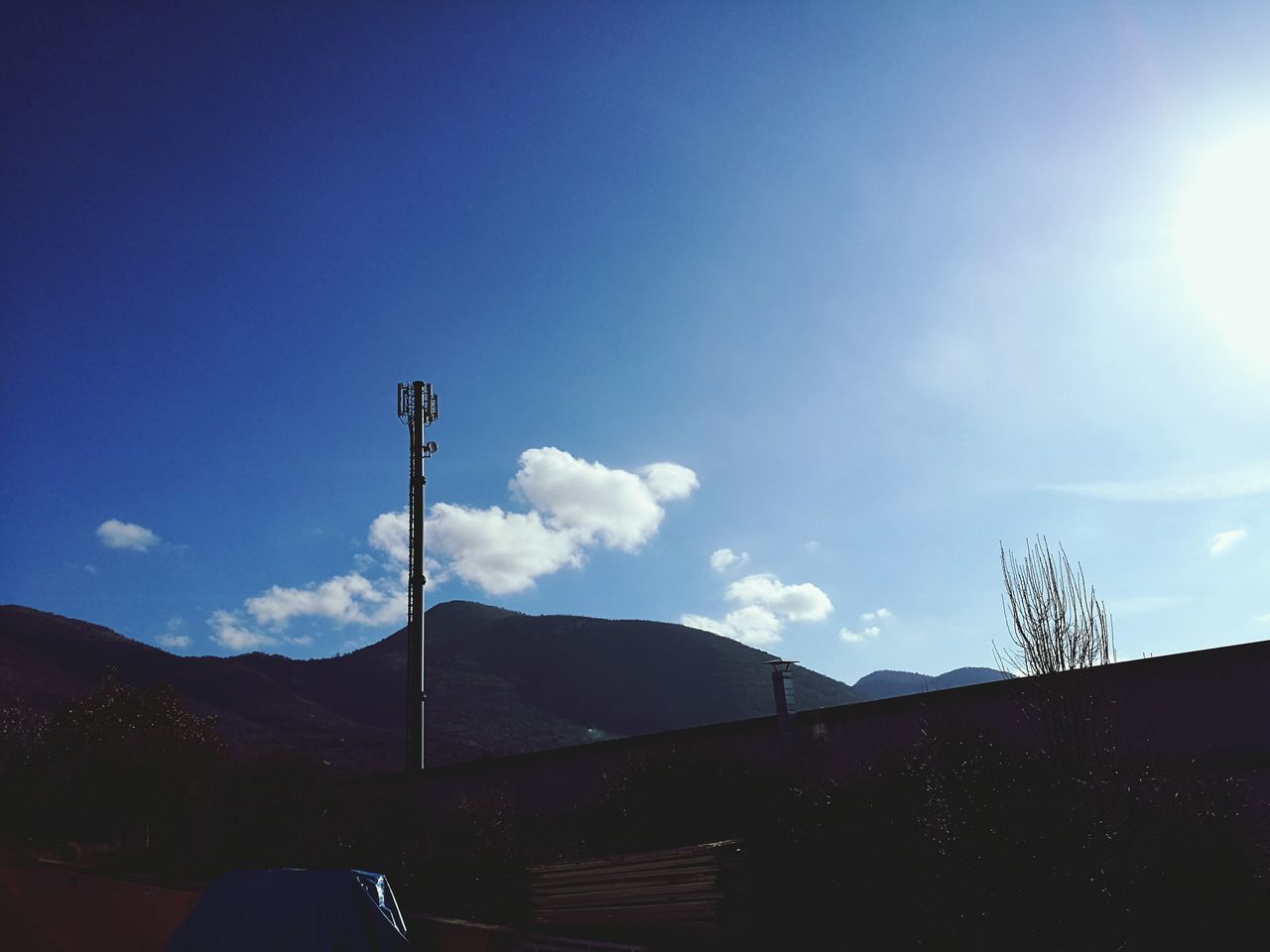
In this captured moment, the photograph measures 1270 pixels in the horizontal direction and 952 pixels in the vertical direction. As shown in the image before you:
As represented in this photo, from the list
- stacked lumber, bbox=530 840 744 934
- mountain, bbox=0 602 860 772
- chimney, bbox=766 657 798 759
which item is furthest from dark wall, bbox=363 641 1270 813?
mountain, bbox=0 602 860 772

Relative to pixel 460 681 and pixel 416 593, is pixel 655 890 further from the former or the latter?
pixel 460 681

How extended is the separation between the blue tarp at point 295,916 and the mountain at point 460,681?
62.7 meters

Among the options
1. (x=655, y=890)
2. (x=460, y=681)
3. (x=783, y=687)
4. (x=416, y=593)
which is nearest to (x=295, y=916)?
(x=655, y=890)

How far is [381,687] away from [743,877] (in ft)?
371

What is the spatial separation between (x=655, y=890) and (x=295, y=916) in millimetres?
3977

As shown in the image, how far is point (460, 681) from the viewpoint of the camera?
106688 millimetres

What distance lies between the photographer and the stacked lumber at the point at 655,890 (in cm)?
959

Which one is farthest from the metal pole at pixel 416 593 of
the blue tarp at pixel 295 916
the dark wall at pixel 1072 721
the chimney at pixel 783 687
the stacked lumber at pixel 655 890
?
the blue tarp at pixel 295 916

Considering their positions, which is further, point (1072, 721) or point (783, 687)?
point (783, 687)

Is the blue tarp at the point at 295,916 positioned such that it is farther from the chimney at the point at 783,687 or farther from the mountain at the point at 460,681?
the mountain at the point at 460,681

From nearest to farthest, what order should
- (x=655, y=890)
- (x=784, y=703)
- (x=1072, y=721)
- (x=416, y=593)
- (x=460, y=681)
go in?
(x=655, y=890) < (x=1072, y=721) < (x=784, y=703) < (x=416, y=593) < (x=460, y=681)

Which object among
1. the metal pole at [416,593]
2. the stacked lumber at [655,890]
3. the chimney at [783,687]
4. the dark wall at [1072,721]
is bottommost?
the stacked lumber at [655,890]

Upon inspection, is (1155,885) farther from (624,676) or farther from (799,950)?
(624,676)

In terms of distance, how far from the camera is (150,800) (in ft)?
78.2
